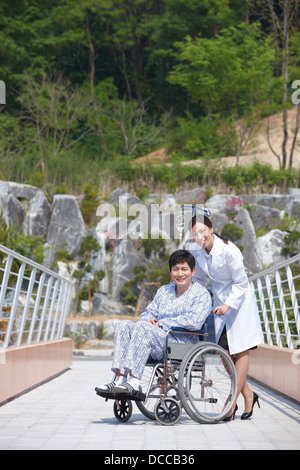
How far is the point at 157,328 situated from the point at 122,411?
598 mm

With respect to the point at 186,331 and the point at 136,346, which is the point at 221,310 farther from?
the point at 136,346

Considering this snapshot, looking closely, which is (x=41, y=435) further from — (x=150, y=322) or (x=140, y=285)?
(x=140, y=285)

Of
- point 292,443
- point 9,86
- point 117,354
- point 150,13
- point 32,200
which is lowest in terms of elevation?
point 292,443

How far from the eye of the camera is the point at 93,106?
29.8 m

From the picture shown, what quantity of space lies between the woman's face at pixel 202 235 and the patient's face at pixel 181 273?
0.56ft

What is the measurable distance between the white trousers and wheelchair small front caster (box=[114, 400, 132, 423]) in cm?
33

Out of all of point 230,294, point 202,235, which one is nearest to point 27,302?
point 202,235

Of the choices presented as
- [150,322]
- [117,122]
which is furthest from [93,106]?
[150,322]

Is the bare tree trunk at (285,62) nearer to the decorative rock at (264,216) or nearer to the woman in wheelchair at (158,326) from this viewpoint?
the decorative rock at (264,216)

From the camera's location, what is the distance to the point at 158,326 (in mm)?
4523

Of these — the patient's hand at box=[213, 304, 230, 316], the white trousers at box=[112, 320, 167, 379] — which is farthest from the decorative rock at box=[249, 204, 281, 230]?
the white trousers at box=[112, 320, 167, 379]

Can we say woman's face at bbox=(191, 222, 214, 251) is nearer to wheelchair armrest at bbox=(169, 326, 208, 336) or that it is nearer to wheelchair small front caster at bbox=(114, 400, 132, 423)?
wheelchair armrest at bbox=(169, 326, 208, 336)

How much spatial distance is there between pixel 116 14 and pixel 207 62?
8025 mm

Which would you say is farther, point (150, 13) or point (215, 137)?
point (150, 13)
